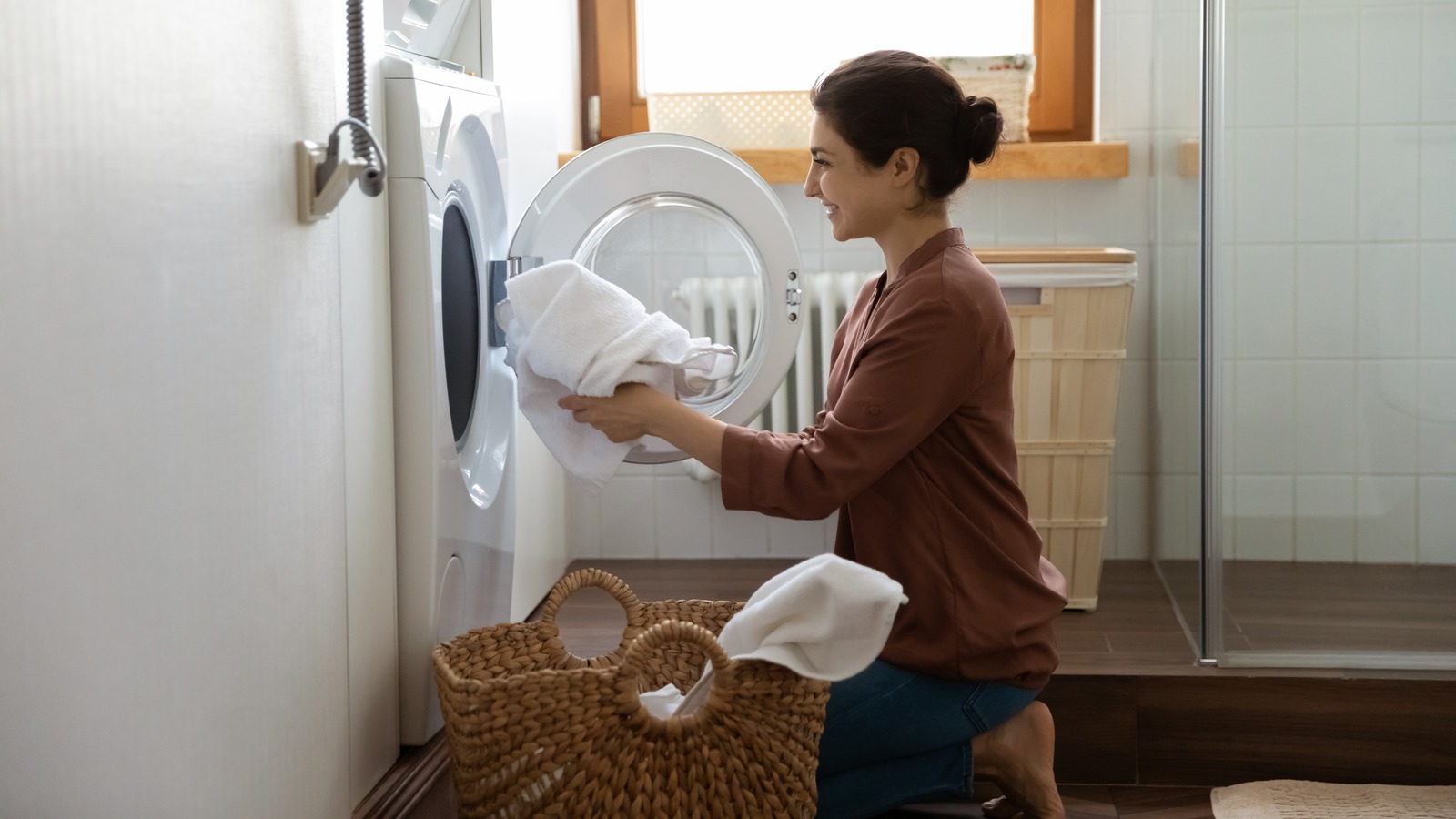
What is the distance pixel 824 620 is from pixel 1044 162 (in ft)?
5.08

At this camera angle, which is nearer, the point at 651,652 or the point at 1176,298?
the point at 651,652

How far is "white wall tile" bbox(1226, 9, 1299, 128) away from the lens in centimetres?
186

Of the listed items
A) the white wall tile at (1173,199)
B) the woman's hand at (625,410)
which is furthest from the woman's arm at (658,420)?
the white wall tile at (1173,199)

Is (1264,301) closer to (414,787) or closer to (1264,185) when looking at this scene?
(1264,185)

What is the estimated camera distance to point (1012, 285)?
2.18 m

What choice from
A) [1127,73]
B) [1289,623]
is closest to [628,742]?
[1289,623]

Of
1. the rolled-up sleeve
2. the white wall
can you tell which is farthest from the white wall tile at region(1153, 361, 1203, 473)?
the white wall

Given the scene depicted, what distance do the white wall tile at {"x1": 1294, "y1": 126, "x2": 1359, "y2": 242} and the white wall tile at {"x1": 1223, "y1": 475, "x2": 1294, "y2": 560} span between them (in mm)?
387

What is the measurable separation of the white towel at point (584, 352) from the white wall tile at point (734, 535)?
1.15 metres

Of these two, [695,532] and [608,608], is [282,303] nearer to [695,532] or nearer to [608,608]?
[608,608]

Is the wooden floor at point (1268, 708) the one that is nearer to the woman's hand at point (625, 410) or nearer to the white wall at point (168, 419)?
the woman's hand at point (625, 410)

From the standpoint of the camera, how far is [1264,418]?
6.39ft

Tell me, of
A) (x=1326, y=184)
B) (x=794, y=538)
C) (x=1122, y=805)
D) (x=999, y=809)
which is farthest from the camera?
(x=794, y=538)

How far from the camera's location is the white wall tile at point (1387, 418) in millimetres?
1914
